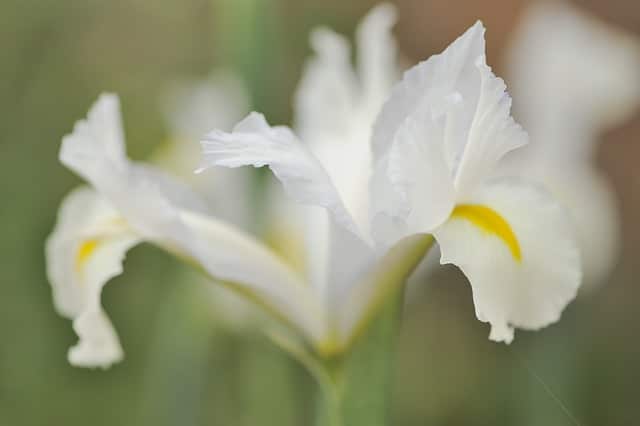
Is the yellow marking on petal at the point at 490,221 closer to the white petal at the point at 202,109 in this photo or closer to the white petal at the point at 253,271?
the white petal at the point at 253,271

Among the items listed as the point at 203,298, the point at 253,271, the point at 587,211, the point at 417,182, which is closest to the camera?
the point at 417,182

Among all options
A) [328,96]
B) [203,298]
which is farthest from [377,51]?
[203,298]

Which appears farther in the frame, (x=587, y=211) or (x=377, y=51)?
(x=587, y=211)

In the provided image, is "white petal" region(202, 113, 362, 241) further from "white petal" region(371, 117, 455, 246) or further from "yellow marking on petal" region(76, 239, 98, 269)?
"yellow marking on petal" region(76, 239, 98, 269)

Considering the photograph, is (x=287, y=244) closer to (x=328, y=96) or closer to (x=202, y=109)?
(x=328, y=96)

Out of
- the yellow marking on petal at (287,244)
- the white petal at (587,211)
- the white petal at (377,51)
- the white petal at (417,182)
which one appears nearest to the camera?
the white petal at (417,182)

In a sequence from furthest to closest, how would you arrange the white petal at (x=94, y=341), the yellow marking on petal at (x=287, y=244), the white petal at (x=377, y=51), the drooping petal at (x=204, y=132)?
1. the drooping petal at (x=204, y=132)
2. the yellow marking on petal at (x=287, y=244)
3. the white petal at (x=377, y=51)
4. the white petal at (x=94, y=341)

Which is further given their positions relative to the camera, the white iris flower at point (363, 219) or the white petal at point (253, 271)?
the white petal at point (253, 271)

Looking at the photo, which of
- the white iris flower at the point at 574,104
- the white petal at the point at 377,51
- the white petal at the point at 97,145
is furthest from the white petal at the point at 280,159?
the white iris flower at the point at 574,104
